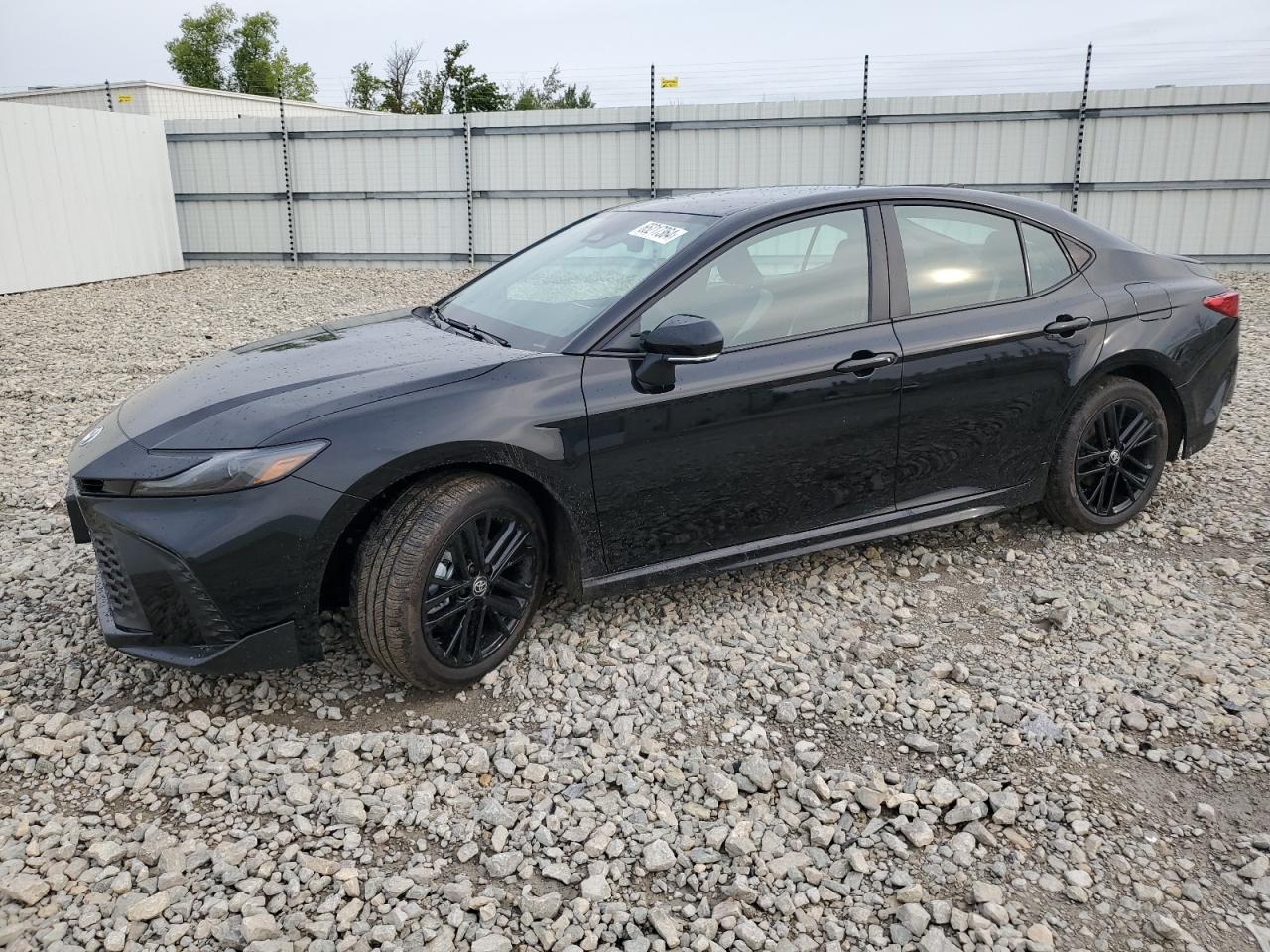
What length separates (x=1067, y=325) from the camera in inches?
164

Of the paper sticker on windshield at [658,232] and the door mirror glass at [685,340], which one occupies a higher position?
the paper sticker on windshield at [658,232]

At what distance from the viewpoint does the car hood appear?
3061 millimetres

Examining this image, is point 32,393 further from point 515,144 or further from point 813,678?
point 515,144

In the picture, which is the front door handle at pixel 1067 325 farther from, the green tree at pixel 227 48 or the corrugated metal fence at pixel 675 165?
the green tree at pixel 227 48

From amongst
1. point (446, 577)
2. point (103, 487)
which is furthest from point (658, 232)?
point (103, 487)

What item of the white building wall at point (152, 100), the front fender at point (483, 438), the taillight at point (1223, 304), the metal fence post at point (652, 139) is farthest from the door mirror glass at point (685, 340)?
the white building wall at point (152, 100)

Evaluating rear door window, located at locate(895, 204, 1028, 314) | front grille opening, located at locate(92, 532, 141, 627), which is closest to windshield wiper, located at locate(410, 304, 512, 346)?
front grille opening, located at locate(92, 532, 141, 627)

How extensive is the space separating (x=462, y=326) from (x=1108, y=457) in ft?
9.37

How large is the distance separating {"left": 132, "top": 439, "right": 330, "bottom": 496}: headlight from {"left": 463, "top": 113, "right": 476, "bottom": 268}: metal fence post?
1381 centimetres

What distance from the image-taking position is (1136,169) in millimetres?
14164

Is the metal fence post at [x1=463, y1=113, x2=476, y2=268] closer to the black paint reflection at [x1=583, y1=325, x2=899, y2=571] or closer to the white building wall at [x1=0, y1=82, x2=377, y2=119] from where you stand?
the white building wall at [x1=0, y1=82, x2=377, y2=119]

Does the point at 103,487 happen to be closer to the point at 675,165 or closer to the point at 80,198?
the point at 675,165

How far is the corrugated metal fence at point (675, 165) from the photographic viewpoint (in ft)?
46.0

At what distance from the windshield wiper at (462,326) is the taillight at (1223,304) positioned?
127 inches
